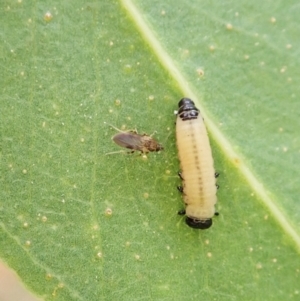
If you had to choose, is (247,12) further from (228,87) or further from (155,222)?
(155,222)

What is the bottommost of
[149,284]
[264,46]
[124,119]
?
[149,284]

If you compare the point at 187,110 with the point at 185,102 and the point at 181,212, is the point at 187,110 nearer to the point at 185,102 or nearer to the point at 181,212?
the point at 185,102

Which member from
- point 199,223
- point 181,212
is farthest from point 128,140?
point 199,223

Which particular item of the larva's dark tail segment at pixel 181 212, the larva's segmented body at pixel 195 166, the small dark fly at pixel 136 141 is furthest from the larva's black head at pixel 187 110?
the larva's dark tail segment at pixel 181 212

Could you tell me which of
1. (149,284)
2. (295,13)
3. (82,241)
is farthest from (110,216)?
(295,13)

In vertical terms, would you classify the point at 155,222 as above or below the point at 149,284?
above

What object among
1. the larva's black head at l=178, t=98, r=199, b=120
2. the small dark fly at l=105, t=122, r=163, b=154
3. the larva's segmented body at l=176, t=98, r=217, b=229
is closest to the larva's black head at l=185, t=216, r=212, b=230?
the larva's segmented body at l=176, t=98, r=217, b=229
